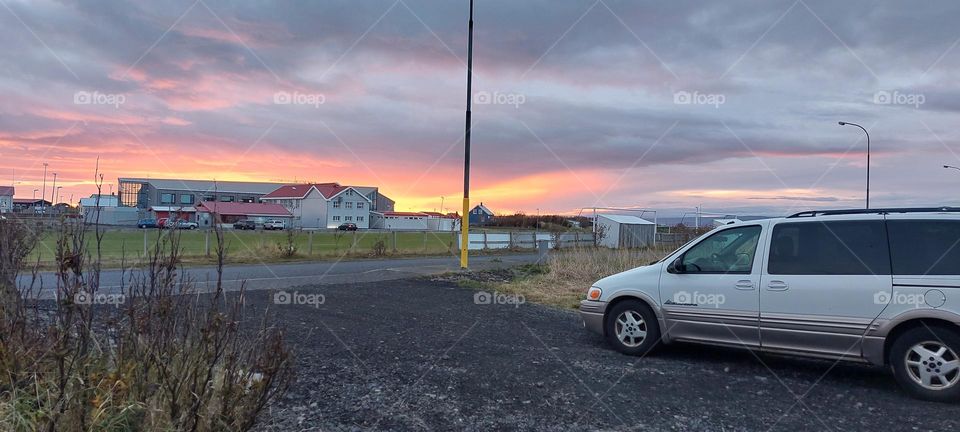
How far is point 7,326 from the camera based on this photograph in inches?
166

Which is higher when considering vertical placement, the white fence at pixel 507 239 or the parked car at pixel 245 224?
the parked car at pixel 245 224

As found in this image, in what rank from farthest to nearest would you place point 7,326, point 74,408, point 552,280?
point 552,280
point 7,326
point 74,408

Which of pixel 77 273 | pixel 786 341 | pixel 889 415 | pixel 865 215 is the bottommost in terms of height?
pixel 889 415

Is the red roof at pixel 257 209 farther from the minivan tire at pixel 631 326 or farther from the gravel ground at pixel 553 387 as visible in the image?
the minivan tire at pixel 631 326

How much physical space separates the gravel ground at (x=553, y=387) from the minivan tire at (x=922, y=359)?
13 centimetres

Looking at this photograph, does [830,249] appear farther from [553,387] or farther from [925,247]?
[553,387]

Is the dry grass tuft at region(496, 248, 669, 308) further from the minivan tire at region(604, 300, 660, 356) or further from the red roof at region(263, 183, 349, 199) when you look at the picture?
the red roof at region(263, 183, 349, 199)

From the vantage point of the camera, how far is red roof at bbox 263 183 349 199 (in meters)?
81.6

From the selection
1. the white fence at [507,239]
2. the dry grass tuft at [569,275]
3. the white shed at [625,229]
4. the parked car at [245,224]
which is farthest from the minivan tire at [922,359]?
the parked car at [245,224]

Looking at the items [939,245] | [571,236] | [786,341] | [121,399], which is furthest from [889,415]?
[571,236]

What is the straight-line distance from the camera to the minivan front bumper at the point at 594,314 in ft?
24.8

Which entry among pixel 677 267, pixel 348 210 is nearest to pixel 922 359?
pixel 677 267

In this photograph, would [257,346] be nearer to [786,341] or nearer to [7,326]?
[7,326]

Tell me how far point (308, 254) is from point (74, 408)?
21.5 meters
